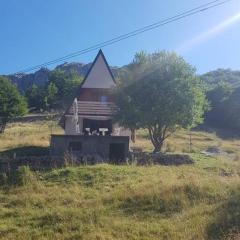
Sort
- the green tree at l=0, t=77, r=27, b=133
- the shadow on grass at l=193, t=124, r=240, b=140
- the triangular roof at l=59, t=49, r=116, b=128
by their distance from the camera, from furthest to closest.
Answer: the shadow on grass at l=193, t=124, r=240, b=140 < the green tree at l=0, t=77, r=27, b=133 < the triangular roof at l=59, t=49, r=116, b=128

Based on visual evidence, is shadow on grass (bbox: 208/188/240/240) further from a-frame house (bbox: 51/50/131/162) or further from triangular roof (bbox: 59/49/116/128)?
triangular roof (bbox: 59/49/116/128)

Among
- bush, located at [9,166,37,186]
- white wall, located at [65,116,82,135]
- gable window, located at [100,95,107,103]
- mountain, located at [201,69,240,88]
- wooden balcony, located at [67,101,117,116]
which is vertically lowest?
bush, located at [9,166,37,186]

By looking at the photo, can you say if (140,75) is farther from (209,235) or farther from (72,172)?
(209,235)

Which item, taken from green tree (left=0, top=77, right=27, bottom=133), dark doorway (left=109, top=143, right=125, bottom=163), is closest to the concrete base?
dark doorway (left=109, top=143, right=125, bottom=163)

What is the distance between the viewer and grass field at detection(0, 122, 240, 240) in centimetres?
1335

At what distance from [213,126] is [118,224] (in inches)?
2652

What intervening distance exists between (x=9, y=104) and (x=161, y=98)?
3731 cm

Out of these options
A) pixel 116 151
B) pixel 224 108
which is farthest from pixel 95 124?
pixel 224 108

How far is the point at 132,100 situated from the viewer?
3272 centimetres

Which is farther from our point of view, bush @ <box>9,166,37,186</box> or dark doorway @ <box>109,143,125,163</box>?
dark doorway @ <box>109,143,125,163</box>

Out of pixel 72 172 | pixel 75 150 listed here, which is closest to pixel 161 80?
pixel 75 150

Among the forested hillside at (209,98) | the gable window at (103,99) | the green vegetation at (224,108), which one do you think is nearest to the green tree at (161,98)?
the gable window at (103,99)

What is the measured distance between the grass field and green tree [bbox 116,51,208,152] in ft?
32.7

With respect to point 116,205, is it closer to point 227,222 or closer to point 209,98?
point 227,222
